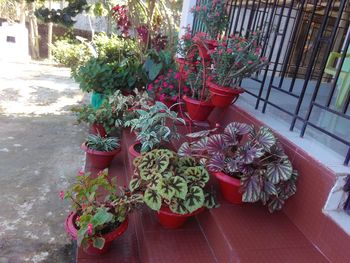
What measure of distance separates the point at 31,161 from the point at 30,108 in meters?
2.24

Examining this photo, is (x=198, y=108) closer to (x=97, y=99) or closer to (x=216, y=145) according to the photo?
(x=216, y=145)

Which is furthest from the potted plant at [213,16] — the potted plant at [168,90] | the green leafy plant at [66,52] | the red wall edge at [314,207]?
the green leafy plant at [66,52]

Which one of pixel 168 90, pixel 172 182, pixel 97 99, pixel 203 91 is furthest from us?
pixel 97 99

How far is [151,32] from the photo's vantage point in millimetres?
4414

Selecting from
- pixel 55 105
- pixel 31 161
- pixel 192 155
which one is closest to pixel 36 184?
pixel 31 161

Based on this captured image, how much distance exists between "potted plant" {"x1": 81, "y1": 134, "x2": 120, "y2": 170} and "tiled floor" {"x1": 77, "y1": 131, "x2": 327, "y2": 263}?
97 centimetres

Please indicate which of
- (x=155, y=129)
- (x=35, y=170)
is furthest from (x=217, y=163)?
(x=35, y=170)

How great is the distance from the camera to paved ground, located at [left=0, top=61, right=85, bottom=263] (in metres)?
2.04

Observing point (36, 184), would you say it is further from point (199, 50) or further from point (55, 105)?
point (55, 105)

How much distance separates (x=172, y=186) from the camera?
63.7 inches

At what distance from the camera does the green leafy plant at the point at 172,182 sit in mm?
1601

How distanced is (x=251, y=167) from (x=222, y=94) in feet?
2.61

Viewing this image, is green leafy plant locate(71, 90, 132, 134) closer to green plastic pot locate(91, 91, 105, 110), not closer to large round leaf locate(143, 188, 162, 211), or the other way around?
green plastic pot locate(91, 91, 105, 110)

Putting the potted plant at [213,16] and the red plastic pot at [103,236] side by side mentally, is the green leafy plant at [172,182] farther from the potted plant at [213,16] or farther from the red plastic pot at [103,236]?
the potted plant at [213,16]
